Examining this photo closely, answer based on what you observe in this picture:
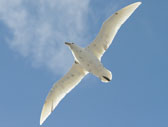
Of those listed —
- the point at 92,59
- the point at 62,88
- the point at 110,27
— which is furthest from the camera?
the point at 62,88

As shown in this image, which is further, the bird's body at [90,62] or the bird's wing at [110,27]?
the bird's wing at [110,27]

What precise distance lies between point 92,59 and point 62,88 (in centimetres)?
315

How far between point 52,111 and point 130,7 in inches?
307

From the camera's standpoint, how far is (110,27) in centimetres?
2428

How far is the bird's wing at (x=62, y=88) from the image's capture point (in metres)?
25.3

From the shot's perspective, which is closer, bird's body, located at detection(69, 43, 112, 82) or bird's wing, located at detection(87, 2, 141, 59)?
bird's body, located at detection(69, 43, 112, 82)

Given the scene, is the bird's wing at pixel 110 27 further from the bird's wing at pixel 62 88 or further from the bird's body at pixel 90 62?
the bird's wing at pixel 62 88

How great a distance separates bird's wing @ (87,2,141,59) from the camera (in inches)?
955

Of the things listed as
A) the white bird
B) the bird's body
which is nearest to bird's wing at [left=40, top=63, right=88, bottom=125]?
the white bird

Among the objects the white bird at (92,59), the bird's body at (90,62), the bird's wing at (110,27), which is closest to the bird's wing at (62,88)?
the white bird at (92,59)

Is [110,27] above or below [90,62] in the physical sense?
above

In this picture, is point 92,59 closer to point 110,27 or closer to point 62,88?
point 110,27

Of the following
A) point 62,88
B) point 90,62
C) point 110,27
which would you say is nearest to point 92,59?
point 90,62

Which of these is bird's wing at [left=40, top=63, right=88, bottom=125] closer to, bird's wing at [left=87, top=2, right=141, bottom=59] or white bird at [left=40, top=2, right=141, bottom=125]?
white bird at [left=40, top=2, right=141, bottom=125]
